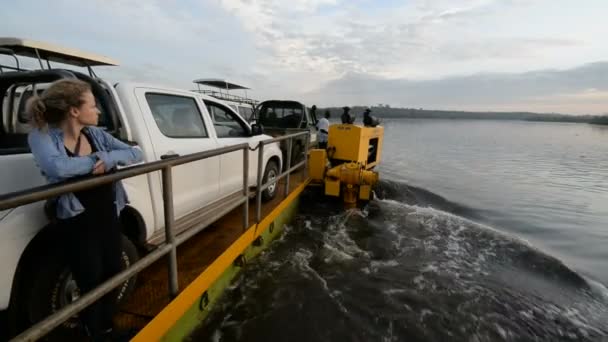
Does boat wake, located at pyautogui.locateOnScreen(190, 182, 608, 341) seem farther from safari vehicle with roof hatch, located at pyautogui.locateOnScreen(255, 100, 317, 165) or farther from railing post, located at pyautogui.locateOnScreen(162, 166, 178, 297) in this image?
safari vehicle with roof hatch, located at pyautogui.locateOnScreen(255, 100, 317, 165)

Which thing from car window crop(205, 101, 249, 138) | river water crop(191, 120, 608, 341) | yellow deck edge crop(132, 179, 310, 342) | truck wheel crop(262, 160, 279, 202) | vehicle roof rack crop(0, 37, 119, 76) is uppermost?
vehicle roof rack crop(0, 37, 119, 76)

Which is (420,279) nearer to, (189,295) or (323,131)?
(189,295)

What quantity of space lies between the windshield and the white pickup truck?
4.34m

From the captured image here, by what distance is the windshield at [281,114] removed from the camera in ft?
29.0

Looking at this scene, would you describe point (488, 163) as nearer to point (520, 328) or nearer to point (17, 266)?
point (520, 328)

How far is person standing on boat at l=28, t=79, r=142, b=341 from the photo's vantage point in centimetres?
150

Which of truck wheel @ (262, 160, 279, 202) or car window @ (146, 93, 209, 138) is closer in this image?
car window @ (146, 93, 209, 138)

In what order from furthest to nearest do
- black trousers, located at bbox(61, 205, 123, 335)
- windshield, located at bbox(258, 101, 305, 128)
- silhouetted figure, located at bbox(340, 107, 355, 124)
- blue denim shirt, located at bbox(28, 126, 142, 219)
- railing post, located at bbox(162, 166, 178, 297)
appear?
windshield, located at bbox(258, 101, 305, 128) → silhouetted figure, located at bbox(340, 107, 355, 124) → railing post, located at bbox(162, 166, 178, 297) → black trousers, located at bbox(61, 205, 123, 335) → blue denim shirt, located at bbox(28, 126, 142, 219)

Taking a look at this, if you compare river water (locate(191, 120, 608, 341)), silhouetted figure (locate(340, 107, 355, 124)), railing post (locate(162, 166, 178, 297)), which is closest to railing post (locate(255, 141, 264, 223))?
river water (locate(191, 120, 608, 341))

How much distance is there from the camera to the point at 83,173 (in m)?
1.57

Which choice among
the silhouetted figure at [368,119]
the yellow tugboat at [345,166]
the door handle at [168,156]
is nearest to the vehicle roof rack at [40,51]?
the door handle at [168,156]

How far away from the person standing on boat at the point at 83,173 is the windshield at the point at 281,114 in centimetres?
715

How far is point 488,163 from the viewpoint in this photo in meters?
17.2

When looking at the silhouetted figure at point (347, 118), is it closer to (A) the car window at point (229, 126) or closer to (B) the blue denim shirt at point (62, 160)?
(A) the car window at point (229, 126)
